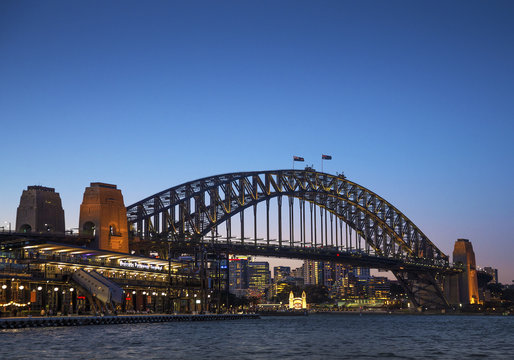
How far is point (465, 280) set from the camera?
151m

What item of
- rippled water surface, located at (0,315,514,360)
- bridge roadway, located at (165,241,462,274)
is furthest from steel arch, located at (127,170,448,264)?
rippled water surface, located at (0,315,514,360)

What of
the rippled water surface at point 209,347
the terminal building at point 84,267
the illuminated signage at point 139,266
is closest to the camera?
the rippled water surface at point 209,347

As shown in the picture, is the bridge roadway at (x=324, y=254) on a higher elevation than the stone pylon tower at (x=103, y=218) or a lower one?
lower

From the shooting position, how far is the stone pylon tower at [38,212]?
8444cm

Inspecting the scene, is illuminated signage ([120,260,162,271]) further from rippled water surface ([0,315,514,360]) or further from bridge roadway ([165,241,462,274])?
rippled water surface ([0,315,514,360])

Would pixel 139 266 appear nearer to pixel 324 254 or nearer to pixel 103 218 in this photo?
pixel 103 218

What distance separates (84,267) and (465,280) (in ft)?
318

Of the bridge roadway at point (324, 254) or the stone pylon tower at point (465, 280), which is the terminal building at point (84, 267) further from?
the stone pylon tower at point (465, 280)

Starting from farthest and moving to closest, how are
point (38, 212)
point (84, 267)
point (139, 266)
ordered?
point (139, 266) → point (38, 212) → point (84, 267)

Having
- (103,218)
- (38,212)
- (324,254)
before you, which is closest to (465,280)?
(324,254)

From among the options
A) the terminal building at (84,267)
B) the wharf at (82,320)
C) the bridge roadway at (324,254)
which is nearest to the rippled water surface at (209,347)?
the wharf at (82,320)

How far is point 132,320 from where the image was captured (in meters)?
73.4

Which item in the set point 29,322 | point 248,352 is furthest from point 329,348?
point 29,322

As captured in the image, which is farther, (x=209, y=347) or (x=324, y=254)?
(x=324, y=254)
